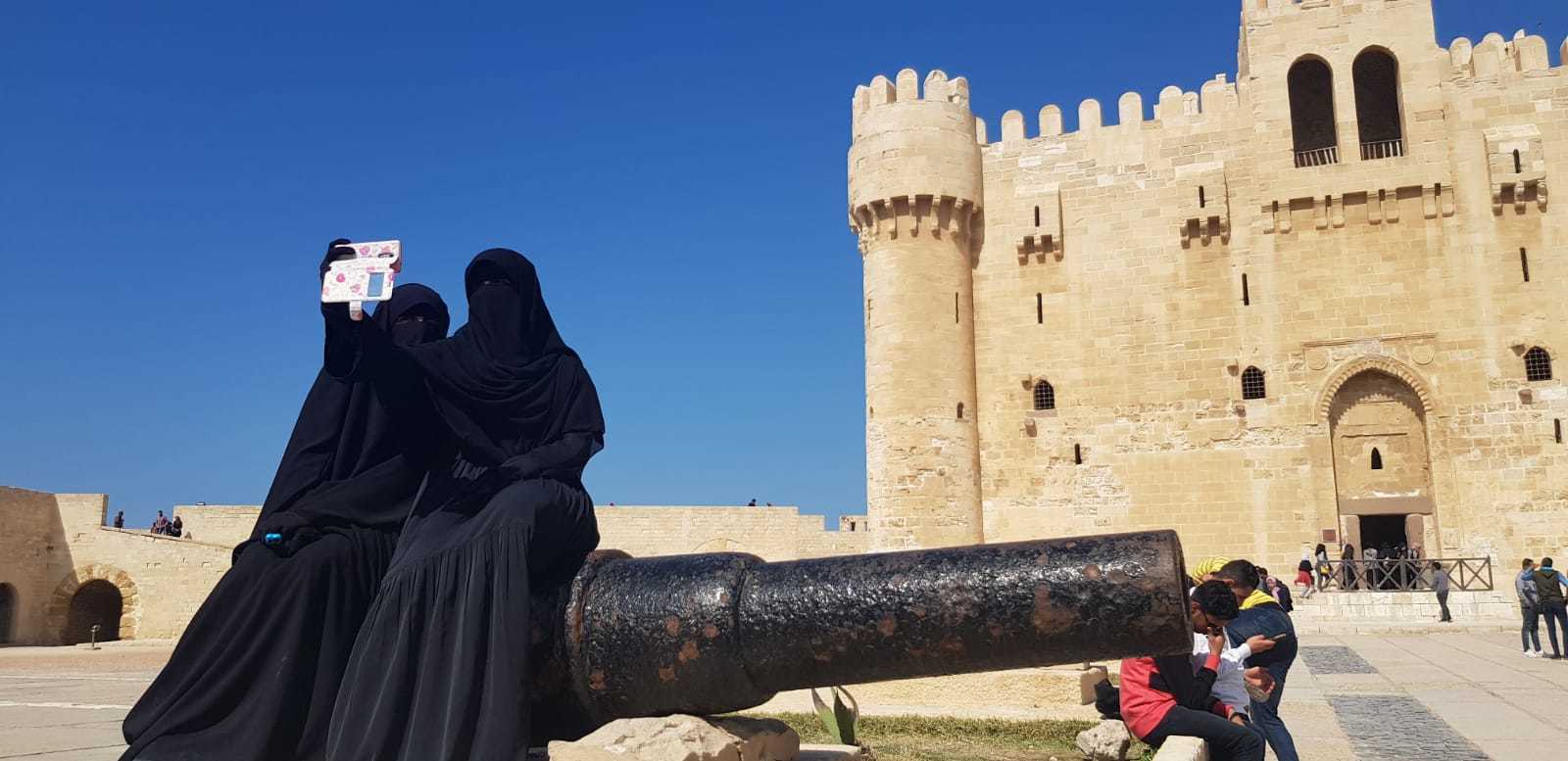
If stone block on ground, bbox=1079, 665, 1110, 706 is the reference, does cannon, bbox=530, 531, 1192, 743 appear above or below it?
above

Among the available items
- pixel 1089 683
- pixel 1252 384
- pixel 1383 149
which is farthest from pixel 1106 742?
pixel 1383 149

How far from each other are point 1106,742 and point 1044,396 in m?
17.1

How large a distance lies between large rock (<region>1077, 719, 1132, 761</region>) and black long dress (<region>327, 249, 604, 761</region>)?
3.85 metres

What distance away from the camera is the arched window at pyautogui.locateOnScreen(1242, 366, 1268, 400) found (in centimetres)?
2066

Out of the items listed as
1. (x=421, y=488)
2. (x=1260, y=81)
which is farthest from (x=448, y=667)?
(x=1260, y=81)

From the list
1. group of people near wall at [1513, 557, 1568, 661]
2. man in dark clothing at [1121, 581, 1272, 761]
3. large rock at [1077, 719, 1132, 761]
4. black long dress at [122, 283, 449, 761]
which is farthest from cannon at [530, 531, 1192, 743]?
group of people near wall at [1513, 557, 1568, 661]

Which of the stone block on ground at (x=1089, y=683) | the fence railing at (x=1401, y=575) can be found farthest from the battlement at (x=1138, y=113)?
the stone block on ground at (x=1089, y=683)

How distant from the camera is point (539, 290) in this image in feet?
9.84

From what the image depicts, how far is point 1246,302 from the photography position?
2092 cm

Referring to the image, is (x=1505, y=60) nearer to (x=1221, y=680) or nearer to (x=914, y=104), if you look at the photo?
(x=914, y=104)

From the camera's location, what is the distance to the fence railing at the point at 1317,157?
2123cm

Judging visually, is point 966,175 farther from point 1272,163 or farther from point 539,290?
point 539,290

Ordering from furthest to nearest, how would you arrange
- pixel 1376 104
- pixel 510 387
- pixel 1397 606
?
1. pixel 1376 104
2. pixel 1397 606
3. pixel 510 387

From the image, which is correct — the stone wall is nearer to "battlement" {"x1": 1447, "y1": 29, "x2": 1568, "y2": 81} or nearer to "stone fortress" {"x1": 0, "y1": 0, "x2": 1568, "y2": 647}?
"stone fortress" {"x1": 0, "y1": 0, "x2": 1568, "y2": 647}
